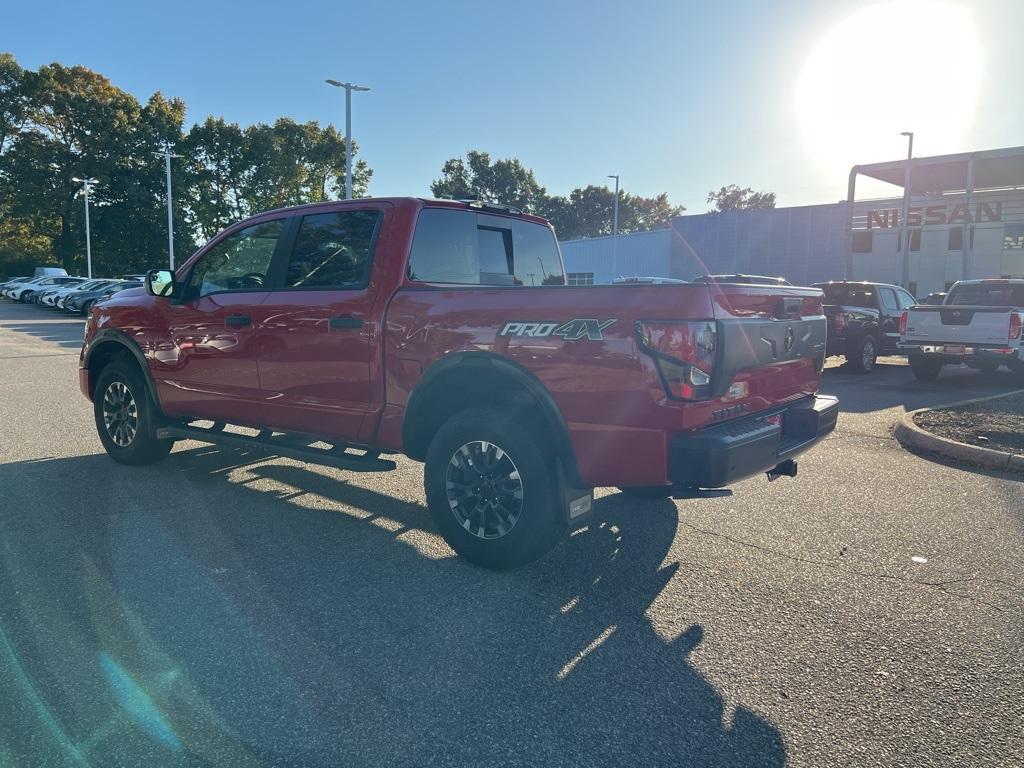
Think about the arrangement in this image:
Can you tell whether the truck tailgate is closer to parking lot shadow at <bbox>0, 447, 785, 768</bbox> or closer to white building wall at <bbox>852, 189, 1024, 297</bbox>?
parking lot shadow at <bbox>0, 447, 785, 768</bbox>

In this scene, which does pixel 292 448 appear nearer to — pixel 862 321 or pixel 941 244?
pixel 862 321

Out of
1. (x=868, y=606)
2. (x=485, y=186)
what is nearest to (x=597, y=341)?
(x=868, y=606)

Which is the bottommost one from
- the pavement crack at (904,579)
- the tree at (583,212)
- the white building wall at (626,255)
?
the pavement crack at (904,579)

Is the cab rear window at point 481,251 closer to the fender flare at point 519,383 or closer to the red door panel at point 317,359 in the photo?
the red door panel at point 317,359

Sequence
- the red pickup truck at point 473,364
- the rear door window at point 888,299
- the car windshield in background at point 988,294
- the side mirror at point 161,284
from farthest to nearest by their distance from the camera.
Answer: the rear door window at point 888,299
the car windshield in background at point 988,294
the side mirror at point 161,284
the red pickup truck at point 473,364

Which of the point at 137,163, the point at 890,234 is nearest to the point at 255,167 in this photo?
the point at 137,163

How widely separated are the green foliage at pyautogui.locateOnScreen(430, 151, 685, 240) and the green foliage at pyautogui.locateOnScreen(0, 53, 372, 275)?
17.7 m

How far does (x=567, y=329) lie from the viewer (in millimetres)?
3514

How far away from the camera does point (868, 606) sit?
3594 mm

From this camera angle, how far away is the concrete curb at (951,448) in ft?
20.8

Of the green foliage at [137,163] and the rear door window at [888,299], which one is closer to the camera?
the rear door window at [888,299]

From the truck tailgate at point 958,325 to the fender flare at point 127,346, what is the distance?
Answer: 1106 centimetres

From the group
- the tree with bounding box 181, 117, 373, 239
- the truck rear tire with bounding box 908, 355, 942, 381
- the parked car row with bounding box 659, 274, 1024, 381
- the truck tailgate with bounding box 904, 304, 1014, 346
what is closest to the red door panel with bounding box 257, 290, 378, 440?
the parked car row with bounding box 659, 274, 1024, 381

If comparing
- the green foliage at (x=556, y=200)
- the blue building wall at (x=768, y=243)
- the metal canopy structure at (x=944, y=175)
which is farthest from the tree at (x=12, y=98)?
the metal canopy structure at (x=944, y=175)
